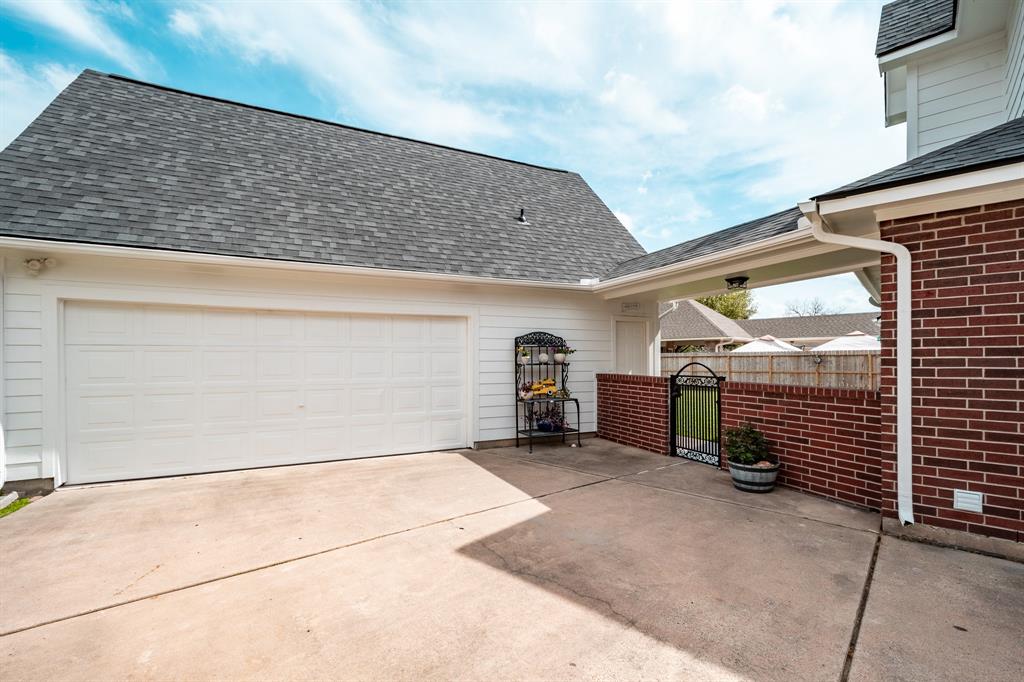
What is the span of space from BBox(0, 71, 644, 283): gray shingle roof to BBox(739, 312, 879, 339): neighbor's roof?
2089 centimetres

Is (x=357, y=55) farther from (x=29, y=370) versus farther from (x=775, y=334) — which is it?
(x=775, y=334)

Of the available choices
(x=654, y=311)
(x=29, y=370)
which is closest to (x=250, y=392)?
(x=29, y=370)

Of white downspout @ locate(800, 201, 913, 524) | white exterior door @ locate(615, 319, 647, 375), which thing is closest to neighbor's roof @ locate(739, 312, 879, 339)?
white exterior door @ locate(615, 319, 647, 375)

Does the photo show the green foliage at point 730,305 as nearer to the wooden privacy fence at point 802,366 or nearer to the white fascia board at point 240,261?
the wooden privacy fence at point 802,366

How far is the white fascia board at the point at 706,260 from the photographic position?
4.47 metres

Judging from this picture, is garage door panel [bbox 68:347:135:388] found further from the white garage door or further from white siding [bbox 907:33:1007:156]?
white siding [bbox 907:33:1007:156]

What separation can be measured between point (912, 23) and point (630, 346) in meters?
5.67


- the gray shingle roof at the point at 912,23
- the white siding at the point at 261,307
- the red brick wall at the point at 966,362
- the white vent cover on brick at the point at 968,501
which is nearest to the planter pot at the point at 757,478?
the red brick wall at the point at 966,362

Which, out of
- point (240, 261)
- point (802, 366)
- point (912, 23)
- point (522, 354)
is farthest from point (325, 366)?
point (802, 366)

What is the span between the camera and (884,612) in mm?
2367

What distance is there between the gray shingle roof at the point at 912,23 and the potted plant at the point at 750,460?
5049 millimetres

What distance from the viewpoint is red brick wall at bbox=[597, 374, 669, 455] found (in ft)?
20.8

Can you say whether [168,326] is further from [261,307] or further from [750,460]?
[750,460]

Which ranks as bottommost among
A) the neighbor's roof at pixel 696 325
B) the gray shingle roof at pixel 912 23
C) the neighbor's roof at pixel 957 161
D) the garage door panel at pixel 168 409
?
the garage door panel at pixel 168 409
